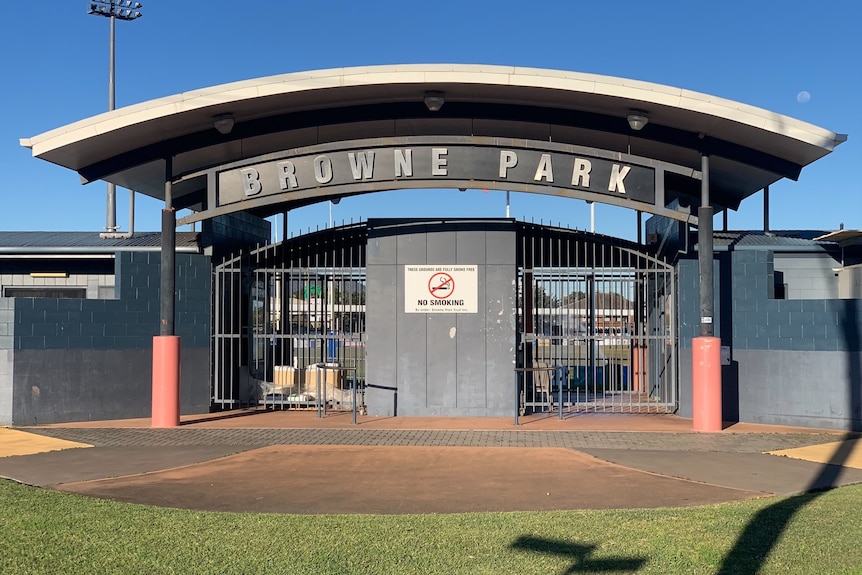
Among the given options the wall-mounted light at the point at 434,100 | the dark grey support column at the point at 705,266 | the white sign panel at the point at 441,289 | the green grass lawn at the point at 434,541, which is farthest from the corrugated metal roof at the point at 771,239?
the green grass lawn at the point at 434,541

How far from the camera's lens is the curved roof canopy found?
1323 cm

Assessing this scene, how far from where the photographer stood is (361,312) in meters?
16.8

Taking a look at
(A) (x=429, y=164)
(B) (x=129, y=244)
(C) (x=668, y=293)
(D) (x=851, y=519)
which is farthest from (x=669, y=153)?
(B) (x=129, y=244)

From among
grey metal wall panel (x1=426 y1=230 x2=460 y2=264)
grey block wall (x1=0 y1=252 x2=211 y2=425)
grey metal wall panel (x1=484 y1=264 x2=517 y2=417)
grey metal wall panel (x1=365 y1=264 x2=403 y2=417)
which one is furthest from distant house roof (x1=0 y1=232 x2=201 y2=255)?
grey metal wall panel (x1=484 y1=264 x2=517 y2=417)

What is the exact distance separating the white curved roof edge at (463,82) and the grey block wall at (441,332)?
3.22 metres

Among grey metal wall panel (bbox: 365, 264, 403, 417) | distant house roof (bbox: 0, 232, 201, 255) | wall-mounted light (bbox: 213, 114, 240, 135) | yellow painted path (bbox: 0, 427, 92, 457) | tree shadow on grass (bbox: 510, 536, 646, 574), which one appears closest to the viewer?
tree shadow on grass (bbox: 510, 536, 646, 574)

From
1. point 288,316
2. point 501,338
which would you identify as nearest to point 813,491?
point 501,338

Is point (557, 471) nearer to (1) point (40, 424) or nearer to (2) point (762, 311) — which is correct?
(2) point (762, 311)

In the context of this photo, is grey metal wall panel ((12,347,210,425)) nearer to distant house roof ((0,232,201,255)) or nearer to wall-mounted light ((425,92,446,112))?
distant house roof ((0,232,201,255))

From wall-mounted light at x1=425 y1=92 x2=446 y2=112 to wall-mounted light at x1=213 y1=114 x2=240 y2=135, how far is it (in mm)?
3357

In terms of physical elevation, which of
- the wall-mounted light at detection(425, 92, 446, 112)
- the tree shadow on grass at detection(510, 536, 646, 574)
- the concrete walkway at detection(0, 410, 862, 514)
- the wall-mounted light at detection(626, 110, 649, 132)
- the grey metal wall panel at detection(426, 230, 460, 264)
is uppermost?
the wall-mounted light at detection(425, 92, 446, 112)

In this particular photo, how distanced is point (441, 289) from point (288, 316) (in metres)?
4.20

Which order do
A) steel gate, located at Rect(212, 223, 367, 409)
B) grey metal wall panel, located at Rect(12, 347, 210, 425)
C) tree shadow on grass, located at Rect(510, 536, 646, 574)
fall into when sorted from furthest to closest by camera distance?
steel gate, located at Rect(212, 223, 367, 409), grey metal wall panel, located at Rect(12, 347, 210, 425), tree shadow on grass, located at Rect(510, 536, 646, 574)

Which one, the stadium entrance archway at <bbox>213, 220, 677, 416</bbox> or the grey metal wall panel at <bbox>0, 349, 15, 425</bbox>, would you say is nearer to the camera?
the grey metal wall panel at <bbox>0, 349, 15, 425</bbox>
